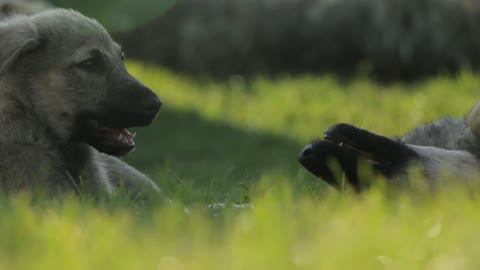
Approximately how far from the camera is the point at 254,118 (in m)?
10.4

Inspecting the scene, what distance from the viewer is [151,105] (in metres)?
4.56

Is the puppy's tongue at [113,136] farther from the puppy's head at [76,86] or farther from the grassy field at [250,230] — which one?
the grassy field at [250,230]

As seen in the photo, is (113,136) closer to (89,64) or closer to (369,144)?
(89,64)

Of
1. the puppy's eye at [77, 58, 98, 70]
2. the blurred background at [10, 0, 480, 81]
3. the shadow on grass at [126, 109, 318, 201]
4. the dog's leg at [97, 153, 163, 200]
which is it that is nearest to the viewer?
the puppy's eye at [77, 58, 98, 70]

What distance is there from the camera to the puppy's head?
4.52 meters

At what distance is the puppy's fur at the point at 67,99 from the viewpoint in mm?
4438

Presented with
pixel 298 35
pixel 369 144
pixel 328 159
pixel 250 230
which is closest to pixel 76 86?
pixel 328 159

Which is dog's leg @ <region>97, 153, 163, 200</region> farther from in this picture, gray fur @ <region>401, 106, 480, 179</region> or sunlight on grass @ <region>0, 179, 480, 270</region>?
A: gray fur @ <region>401, 106, 480, 179</region>

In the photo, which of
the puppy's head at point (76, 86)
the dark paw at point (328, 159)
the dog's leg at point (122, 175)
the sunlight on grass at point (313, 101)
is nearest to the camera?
the dark paw at point (328, 159)

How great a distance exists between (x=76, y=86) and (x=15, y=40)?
32 centimetres

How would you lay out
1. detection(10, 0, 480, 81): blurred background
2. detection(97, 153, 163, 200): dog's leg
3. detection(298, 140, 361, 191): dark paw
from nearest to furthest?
1. detection(298, 140, 361, 191): dark paw
2. detection(97, 153, 163, 200): dog's leg
3. detection(10, 0, 480, 81): blurred background

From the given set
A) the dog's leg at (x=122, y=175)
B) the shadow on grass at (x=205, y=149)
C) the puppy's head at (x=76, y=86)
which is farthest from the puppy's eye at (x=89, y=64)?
the shadow on grass at (x=205, y=149)

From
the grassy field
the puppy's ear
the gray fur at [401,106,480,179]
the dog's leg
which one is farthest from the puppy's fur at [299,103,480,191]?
the puppy's ear

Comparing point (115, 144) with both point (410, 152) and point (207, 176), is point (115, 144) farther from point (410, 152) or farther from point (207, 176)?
point (207, 176)
